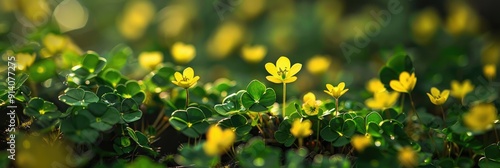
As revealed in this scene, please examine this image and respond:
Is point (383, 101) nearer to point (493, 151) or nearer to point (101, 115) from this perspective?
point (493, 151)

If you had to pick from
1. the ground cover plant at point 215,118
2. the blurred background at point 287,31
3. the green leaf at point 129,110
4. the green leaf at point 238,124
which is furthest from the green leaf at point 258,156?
the blurred background at point 287,31

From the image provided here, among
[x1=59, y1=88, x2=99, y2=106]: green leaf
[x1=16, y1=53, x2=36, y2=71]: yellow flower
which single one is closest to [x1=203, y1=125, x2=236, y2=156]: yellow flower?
[x1=59, y1=88, x2=99, y2=106]: green leaf

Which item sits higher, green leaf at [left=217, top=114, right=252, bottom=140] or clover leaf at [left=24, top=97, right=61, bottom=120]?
clover leaf at [left=24, top=97, right=61, bottom=120]

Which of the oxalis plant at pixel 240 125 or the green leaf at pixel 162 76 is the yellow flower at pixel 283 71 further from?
the green leaf at pixel 162 76

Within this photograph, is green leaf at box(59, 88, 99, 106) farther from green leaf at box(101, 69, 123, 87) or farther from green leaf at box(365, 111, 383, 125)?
green leaf at box(365, 111, 383, 125)

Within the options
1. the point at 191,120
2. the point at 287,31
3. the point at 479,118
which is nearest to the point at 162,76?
the point at 191,120

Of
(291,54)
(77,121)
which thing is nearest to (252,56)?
(291,54)
